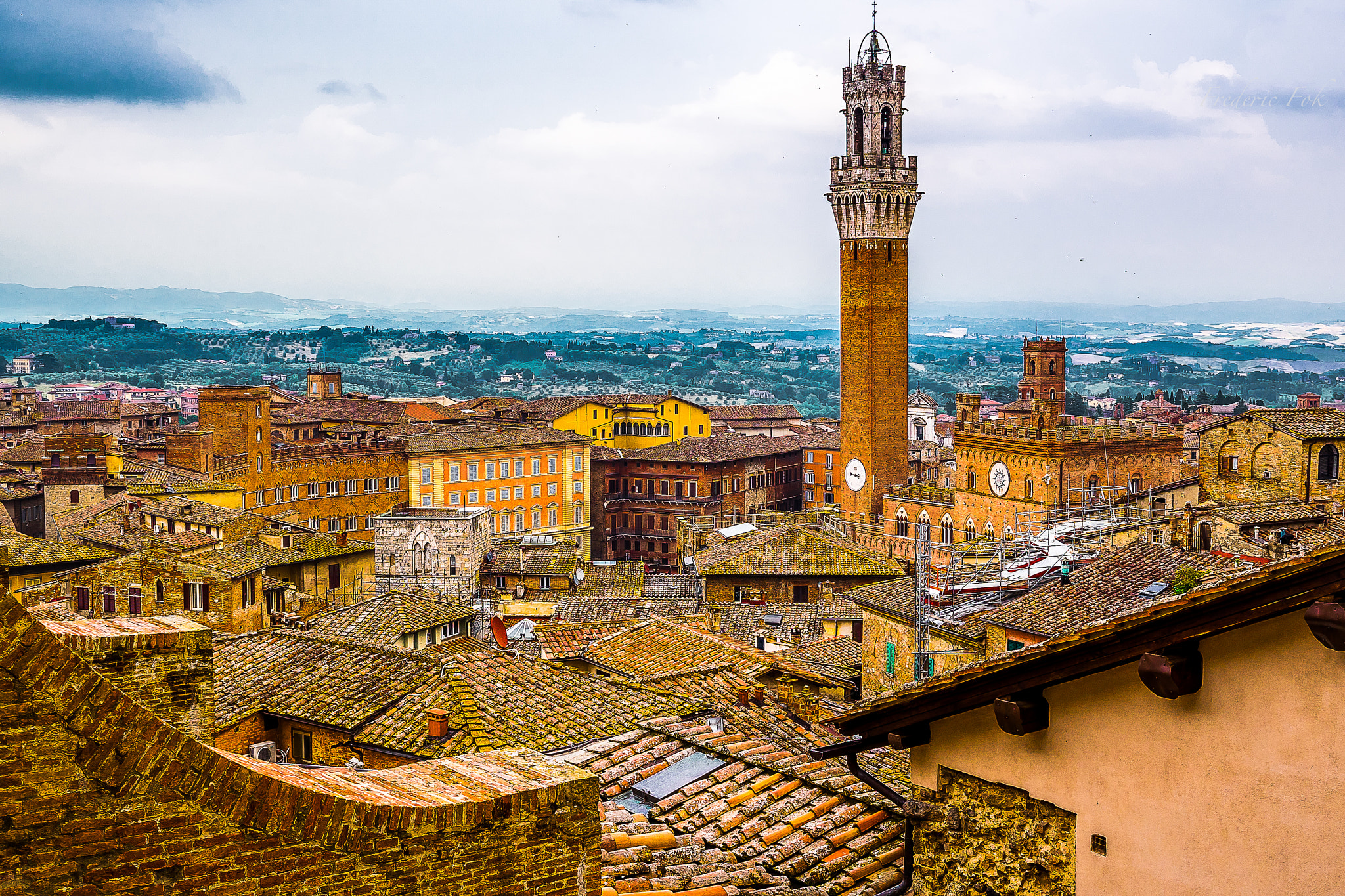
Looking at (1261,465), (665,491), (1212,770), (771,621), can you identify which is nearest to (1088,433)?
(1261,465)

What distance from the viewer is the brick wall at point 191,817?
3.42m

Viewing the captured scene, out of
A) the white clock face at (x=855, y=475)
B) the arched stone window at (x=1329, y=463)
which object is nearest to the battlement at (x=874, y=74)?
the white clock face at (x=855, y=475)

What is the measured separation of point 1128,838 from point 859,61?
259 feet

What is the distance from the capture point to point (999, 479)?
185 ft

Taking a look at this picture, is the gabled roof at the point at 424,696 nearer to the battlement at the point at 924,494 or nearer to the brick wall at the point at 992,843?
the brick wall at the point at 992,843

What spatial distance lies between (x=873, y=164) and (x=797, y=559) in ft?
130

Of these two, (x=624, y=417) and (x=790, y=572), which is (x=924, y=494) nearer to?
(x=790, y=572)

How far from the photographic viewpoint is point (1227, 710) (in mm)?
4738

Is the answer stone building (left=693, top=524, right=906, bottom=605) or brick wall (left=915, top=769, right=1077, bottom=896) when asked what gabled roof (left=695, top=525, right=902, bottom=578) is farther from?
brick wall (left=915, top=769, right=1077, bottom=896)

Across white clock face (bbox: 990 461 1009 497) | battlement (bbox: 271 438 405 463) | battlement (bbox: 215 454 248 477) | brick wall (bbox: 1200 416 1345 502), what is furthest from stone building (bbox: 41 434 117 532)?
brick wall (bbox: 1200 416 1345 502)

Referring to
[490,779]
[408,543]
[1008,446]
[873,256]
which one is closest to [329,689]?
[490,779]

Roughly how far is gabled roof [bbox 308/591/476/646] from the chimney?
945 centimetres

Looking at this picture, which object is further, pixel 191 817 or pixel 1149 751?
pixel 1149 751

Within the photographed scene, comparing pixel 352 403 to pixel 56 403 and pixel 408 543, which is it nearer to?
pixel 56 403
